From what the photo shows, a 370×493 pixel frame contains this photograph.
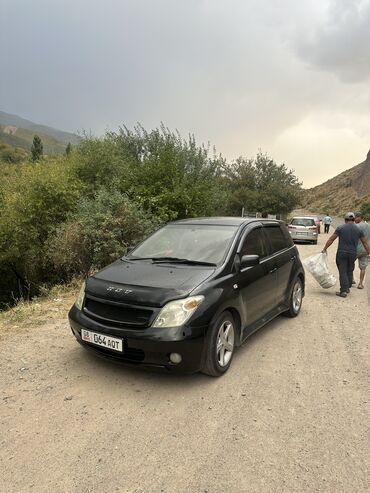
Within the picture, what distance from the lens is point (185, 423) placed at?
319cm

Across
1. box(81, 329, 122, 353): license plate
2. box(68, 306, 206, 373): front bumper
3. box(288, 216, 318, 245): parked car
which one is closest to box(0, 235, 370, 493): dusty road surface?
box(68, 306, 206, 373): front bumper

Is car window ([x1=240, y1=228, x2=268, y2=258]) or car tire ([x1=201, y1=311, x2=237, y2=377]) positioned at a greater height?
car window ([x1=240, y1=228, x2=268, y2=258])

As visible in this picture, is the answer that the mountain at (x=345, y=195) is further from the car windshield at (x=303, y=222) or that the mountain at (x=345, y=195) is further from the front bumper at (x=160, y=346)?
the front bumper at (x=160, y=346)

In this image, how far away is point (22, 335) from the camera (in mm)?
5281

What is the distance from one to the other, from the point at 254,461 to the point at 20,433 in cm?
184

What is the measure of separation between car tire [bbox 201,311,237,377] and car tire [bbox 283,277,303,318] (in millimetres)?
2202

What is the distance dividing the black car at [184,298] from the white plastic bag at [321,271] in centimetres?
318

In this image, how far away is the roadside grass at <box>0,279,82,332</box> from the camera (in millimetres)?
5820

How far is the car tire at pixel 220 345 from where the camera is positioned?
12.3ft

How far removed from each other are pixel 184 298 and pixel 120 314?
0.66 m

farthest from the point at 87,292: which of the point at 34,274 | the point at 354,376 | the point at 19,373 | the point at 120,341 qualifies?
the point at 34,274

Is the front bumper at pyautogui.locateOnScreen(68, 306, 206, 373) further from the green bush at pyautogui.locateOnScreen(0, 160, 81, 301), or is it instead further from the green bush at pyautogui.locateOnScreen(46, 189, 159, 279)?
the green bush at pyautogui.locateOnScreen(0, 160, 81, 301)

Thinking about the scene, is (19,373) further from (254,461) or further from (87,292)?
(254,461)

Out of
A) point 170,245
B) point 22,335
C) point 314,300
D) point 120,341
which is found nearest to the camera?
point 120,341
